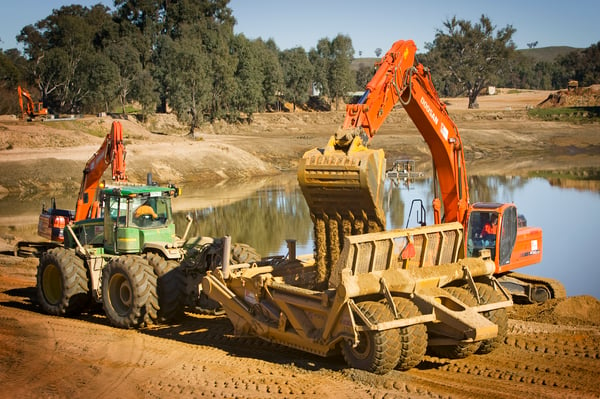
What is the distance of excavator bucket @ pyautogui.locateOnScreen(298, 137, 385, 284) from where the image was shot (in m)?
10.3

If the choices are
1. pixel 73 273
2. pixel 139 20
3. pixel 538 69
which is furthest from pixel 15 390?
pixel 538 69

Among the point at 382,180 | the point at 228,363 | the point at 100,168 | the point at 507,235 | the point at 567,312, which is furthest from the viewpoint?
the point at 100,168

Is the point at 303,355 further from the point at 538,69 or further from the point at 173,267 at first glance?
the point at 538,69

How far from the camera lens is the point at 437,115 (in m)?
14.2

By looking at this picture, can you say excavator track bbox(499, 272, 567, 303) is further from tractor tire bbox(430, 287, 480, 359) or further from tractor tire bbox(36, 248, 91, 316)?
tractor tire bbox(36, 248, 91, 316)

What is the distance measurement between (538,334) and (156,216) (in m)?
7.18

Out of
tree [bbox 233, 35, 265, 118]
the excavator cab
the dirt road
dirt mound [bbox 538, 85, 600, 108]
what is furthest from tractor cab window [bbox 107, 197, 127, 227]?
dirt mound [bbox 538, 85, 600, 108]

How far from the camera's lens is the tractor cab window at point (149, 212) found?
→ 14.4m

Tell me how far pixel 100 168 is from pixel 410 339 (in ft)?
39.2

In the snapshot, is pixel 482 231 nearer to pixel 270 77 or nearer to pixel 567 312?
pixel 567 312

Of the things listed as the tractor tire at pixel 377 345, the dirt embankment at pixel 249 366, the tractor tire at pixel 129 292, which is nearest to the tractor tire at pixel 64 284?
the dirt embankment at pixel 249 366

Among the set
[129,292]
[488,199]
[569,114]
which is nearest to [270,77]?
[569,114]

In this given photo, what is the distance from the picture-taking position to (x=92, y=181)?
19781 mm

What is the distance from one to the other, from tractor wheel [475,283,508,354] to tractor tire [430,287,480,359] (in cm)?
→ 17
